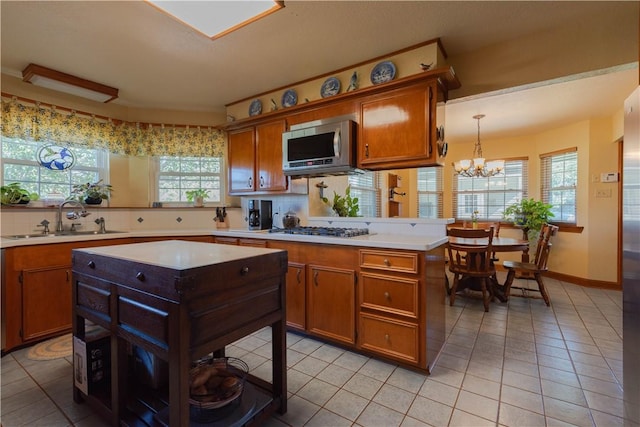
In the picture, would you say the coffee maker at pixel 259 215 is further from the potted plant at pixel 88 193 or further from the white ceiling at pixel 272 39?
the potted plant at pixel 88 193

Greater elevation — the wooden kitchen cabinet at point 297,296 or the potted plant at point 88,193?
the potted plant at point 88,193

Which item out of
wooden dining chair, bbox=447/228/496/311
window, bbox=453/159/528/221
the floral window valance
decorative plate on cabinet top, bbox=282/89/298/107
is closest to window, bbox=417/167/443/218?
window, bbox=453/159/528/221

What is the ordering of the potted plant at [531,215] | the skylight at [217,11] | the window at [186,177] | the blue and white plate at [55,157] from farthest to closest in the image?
the potted plant at [531,215], the window at [186,177], the blue and white plate at [55,157], the skylight at [217,11]

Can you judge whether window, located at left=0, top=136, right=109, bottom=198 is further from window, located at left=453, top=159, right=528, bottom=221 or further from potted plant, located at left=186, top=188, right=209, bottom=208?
window, located at left=453, top=159, right=528, bottom=221

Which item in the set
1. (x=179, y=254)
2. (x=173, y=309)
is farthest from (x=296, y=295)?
(x=173, y=309)

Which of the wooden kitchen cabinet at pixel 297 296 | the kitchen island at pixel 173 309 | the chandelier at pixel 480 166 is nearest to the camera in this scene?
the kitchen island at pixel 173 309

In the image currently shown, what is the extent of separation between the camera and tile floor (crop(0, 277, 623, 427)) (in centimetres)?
156

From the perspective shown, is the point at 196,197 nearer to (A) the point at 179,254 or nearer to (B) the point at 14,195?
(B) the point at 14,195

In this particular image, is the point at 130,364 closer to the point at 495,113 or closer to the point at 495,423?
the point at 495,423

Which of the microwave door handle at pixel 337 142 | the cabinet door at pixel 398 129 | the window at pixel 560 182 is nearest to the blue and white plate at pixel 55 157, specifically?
the microwave door handle at pixel 337 142

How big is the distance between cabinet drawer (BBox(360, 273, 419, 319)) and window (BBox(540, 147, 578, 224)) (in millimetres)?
4351

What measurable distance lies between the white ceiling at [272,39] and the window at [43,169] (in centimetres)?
70

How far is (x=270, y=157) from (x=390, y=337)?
2.14 m

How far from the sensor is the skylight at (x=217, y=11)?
1.87 meters
